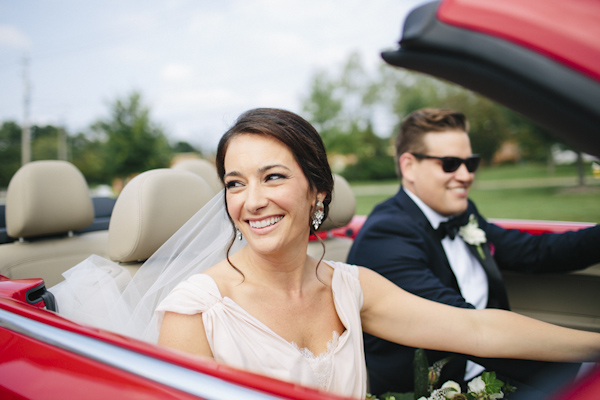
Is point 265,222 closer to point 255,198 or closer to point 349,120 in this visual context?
point 255,198

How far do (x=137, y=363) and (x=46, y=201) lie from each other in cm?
221

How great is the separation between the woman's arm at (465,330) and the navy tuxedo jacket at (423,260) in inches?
9.0

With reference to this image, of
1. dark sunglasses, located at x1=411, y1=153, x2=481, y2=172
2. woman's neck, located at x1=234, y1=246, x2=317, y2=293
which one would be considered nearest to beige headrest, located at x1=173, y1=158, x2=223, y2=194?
dark sunglasses, located at x1=411, y1=153, x2=481, y2=172

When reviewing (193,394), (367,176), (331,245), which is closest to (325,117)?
(367,176)

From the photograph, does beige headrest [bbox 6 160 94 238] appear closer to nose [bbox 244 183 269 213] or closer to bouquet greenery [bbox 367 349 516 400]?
nose [bbox 244 183 269 213]

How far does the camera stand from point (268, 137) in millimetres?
1472

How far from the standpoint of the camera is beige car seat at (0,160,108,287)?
271 cm

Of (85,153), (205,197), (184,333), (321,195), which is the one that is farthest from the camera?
(85,153)

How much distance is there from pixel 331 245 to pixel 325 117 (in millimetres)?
31090

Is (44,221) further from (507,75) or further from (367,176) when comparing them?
(367,176)

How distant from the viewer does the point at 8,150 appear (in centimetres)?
3350

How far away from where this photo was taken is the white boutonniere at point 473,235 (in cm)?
239

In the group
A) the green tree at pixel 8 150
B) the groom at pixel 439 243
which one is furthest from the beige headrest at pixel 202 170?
the green tree at pixel 8 150

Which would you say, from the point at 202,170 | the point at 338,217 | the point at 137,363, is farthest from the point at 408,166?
the point at 202,170
